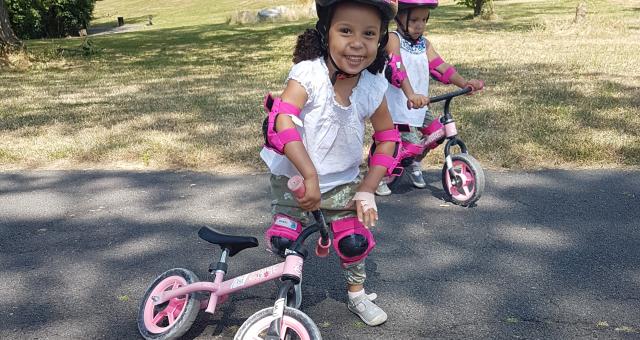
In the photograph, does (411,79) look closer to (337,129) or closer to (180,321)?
(337,129)

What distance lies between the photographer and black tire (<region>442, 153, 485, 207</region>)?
4664 mm

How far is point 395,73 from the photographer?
4410 millimetres

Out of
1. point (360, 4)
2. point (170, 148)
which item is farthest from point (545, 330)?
point (170, 148)

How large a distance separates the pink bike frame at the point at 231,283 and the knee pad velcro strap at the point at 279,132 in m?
0.49

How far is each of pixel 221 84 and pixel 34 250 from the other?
6735 millimetres

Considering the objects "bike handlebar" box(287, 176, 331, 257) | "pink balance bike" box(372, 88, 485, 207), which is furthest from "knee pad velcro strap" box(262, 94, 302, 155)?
"pink balance bike" box(372, 88, 485, 207)

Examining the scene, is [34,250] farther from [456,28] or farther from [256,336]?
[456,28]

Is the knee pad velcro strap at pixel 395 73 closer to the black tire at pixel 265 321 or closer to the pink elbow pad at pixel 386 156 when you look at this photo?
the pink elbow pad at pixel 386 156

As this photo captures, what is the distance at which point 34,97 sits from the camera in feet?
32.1

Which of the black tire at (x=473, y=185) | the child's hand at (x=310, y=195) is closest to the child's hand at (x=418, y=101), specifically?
the black tire at (x=473, y=185)

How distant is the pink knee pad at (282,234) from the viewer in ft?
9.60

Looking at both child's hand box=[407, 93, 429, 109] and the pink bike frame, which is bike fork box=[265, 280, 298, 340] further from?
child's hand box=[407, 93, 429, 109]

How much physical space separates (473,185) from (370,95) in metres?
2.15

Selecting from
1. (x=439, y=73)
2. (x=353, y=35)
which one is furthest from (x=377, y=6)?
(x=439, y=73)
